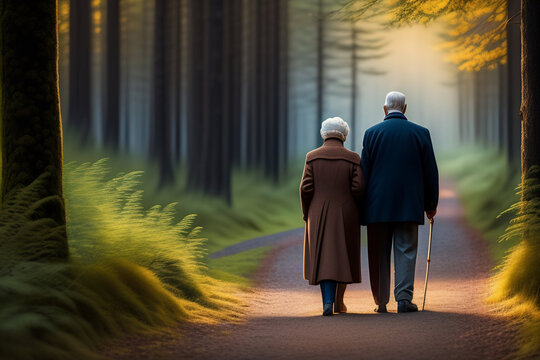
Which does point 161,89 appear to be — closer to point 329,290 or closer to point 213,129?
point 213,129

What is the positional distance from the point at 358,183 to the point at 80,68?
20788 mm

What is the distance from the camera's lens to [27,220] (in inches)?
239

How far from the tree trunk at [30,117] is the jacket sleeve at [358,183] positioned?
343 centimetres

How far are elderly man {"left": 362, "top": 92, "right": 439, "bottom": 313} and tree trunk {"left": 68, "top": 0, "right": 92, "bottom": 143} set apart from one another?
66.5 feet

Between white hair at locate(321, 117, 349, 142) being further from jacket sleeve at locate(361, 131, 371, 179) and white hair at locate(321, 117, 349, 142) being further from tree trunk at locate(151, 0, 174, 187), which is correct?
tree trunk at locate(151, 0, 174, 187)

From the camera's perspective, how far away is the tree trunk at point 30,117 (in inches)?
246

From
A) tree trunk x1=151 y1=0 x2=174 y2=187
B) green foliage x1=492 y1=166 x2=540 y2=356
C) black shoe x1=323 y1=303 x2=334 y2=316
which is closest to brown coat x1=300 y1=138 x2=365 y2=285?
black shoe x1=323 y1=303 x2=334 y2=316

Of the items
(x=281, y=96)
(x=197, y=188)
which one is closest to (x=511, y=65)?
(x=197, y=188)

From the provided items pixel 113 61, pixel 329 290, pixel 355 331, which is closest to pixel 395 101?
pixel 329 290

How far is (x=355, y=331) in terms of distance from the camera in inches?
252

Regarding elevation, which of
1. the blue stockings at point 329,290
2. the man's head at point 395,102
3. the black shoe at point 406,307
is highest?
the man's head at point 395,102

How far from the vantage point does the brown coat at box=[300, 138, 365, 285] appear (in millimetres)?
7996

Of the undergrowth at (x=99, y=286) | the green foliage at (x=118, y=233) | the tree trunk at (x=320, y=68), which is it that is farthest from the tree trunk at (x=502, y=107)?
the undergrowth at (x=99, y=286)

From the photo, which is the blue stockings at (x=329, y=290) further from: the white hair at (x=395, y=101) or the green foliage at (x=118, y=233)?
the white hair at (x=395, y=101)
